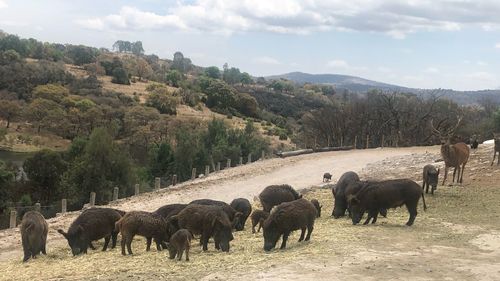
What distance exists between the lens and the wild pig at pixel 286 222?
11977mm

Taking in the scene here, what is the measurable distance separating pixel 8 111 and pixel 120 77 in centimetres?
3922

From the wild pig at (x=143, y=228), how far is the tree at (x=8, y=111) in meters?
68.2

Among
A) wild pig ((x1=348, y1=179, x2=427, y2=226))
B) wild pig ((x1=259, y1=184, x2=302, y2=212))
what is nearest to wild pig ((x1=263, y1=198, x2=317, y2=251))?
wild pig ((x1=348, y1=179, x2=427, y2=226))

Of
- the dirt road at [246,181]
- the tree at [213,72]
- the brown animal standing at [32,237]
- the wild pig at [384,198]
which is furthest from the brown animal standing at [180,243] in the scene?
the tree at [213,72]

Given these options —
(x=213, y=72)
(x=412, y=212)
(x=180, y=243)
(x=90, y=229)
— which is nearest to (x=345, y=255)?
(x=180, y=243)

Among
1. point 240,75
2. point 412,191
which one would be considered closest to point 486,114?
point 412,191

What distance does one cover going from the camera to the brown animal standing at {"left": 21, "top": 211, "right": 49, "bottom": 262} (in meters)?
13.5

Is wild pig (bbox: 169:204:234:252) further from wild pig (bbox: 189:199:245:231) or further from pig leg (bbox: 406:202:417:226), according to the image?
pig leg (bbox: 406:202:417:226)

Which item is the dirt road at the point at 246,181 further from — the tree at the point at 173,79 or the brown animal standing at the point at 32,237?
the tree at the point at 173,79

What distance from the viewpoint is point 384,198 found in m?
14.1

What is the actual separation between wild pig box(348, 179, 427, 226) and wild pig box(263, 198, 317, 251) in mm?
2103

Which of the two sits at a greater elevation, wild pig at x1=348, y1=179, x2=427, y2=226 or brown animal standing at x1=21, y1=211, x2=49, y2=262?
wild pig at x1=348, y1=179, x2=427, y2=226

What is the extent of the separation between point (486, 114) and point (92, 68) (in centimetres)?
7816

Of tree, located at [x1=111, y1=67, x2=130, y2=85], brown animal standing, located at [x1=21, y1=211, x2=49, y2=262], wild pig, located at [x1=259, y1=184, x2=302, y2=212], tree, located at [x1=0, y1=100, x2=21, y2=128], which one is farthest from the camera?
tree, located at [x1=111, y1=67, x2=130, y2=85]
